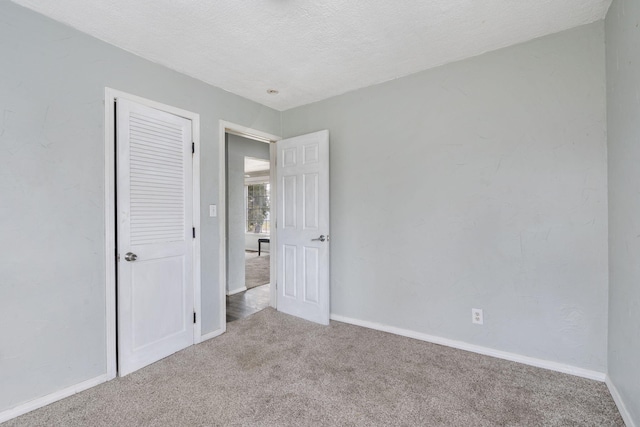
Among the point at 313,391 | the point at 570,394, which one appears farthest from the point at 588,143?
the point at 313,391

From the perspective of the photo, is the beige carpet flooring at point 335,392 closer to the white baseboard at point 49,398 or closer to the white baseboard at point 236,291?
the white baseboard at point 49,398

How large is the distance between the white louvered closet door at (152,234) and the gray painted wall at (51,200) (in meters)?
0.15

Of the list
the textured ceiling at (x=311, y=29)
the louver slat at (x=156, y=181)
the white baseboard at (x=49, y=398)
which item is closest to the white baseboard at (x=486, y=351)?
the louver slat at (x=156, y=181)

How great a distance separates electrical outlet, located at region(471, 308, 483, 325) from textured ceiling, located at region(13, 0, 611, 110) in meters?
2.17

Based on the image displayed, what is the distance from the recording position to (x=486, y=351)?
2396 mm

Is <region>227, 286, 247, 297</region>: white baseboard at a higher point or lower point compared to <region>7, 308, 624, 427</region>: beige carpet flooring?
higher

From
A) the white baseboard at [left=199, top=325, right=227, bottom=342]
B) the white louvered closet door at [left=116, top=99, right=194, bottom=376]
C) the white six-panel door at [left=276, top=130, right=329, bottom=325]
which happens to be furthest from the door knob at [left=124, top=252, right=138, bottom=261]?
the white six-panel door at [left=276, top=130, right=329, bottom=325]

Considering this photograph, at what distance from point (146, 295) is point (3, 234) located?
3.13 feet

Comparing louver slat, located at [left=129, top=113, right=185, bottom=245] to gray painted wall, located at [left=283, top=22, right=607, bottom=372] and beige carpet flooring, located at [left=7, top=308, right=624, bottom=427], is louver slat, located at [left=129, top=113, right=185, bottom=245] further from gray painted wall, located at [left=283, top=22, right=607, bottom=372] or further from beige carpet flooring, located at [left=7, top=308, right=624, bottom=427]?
gray painted wall, located at [left=283, top=22, right=607, bottom=372]

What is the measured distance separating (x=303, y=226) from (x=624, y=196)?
2567 millimetres

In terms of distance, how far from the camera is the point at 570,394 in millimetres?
1874

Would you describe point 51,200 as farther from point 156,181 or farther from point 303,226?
point 303,226

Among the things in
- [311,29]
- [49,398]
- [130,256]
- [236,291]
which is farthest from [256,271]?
[311,29]

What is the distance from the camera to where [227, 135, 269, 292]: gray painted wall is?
4328 mm
